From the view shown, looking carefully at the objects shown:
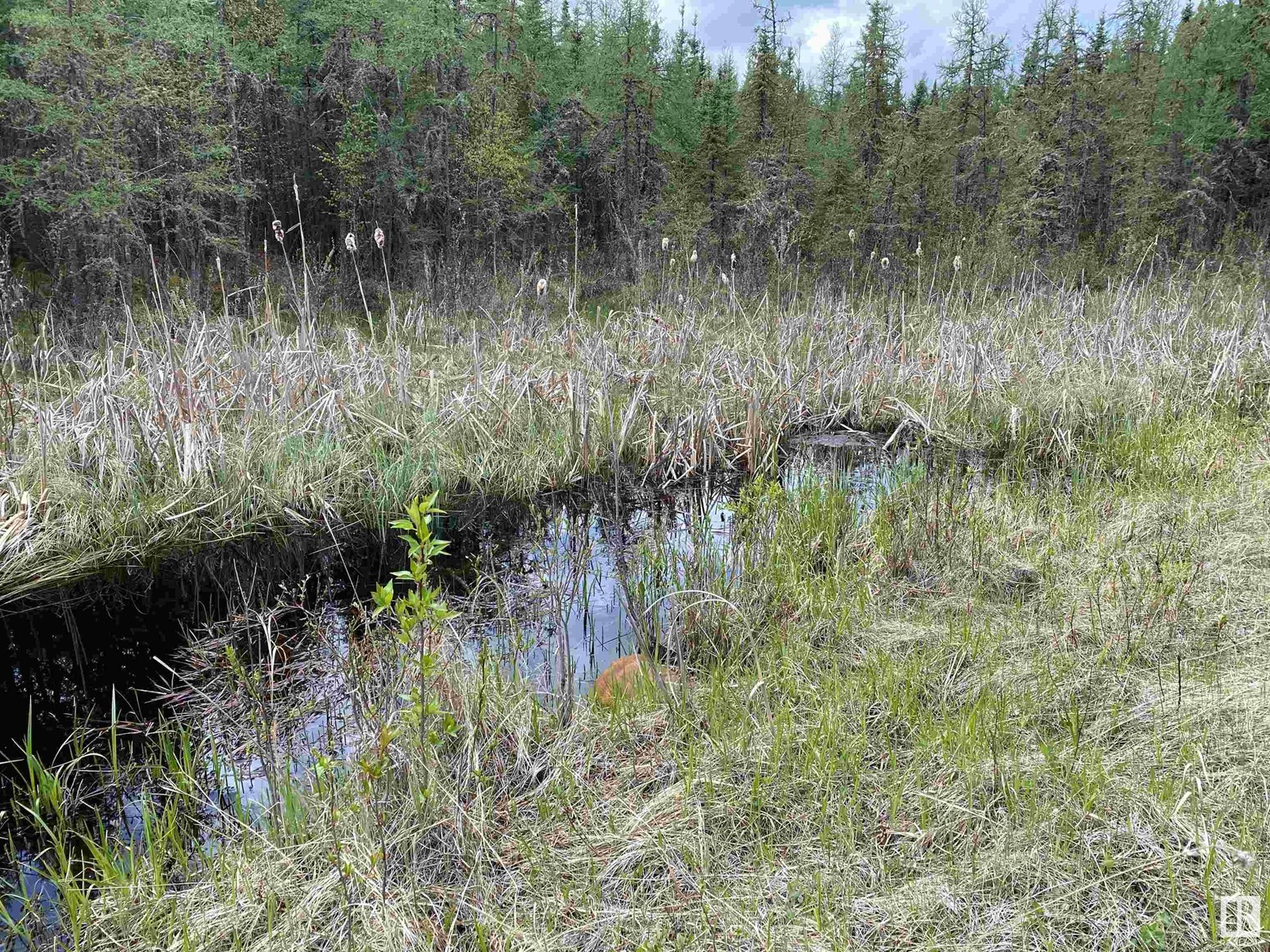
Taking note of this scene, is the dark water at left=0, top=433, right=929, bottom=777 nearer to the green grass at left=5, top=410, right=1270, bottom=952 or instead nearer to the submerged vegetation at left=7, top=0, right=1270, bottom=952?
the submerged vegetation at left=7, top=0, right=1270, bottom=952

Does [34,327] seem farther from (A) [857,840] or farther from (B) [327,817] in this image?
(A) [857,840]

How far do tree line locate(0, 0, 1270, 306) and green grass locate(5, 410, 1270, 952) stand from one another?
6722mm

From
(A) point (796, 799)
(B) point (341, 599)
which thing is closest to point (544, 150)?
(B) point (341, 599)

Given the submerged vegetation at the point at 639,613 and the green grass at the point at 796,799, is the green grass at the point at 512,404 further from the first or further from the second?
the green grass at the point at 796,799

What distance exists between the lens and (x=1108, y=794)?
1677 mm

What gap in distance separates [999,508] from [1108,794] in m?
2.11

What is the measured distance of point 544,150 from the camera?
1655 centimetres

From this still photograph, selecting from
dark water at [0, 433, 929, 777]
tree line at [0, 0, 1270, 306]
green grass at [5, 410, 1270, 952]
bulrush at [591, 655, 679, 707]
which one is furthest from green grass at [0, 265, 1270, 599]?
tree line at [0, 0, 1270, 306]

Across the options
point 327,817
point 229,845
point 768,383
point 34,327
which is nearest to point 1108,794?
point 327,817

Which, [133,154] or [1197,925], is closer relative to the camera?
[1197,925]

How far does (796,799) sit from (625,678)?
754 millimetres

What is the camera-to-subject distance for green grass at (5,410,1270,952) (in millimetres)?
1488

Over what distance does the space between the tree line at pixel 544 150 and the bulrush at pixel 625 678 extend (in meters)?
6.89

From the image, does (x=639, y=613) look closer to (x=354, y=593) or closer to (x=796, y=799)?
(x=796, y=799)
